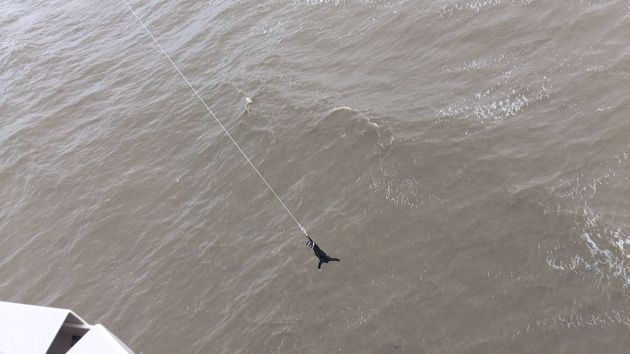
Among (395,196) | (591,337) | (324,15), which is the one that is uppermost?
(324,15)

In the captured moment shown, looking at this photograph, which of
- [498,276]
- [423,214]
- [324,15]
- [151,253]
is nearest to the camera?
[498,276]

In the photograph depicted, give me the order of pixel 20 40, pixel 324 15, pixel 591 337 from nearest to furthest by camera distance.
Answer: pixel 591 337
pixel 324 15
pixel 20 40

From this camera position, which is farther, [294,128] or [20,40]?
[20,40]

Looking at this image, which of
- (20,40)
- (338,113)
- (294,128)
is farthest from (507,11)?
(20,40)

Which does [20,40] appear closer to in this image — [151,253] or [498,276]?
[151,253]

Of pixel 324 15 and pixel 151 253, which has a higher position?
pixel 324 15

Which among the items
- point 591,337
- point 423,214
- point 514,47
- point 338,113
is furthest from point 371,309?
point 514,47

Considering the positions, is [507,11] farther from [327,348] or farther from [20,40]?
[20,40]
